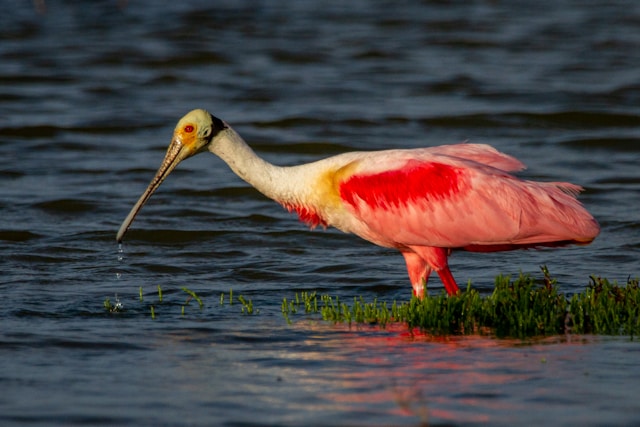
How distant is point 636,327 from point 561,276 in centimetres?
263

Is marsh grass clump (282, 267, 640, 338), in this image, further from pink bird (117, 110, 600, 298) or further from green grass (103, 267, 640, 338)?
pink bird (117, 110, 600, 298)

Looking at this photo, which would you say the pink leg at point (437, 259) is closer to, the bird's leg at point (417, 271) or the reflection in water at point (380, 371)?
the bird's leg at point (417, 271)

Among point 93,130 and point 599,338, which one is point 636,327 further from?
point 93,130

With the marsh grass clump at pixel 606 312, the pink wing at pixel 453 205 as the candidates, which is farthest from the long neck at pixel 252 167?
the marsh grass clump at pixel 606 312

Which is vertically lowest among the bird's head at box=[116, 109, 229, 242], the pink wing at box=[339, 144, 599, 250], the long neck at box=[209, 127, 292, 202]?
the pink wing at box=[339, 144, 599, 250]

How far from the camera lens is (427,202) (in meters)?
8.74

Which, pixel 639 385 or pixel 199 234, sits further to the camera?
pixel 199 234

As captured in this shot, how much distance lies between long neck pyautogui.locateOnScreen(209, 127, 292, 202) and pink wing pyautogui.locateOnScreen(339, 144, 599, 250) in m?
0.45

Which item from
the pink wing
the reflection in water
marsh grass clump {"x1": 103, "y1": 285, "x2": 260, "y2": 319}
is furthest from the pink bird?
the reflection in water

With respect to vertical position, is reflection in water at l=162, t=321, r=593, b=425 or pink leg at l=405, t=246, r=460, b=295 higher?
pink leg at l=405, t=246, r=460, b=295

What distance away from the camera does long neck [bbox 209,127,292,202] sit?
29.0ft

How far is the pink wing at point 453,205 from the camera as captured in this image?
8.47m

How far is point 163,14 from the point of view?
88.5 ft

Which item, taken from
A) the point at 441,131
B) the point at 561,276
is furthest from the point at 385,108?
the point at 561,276
